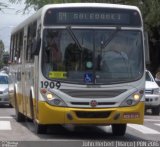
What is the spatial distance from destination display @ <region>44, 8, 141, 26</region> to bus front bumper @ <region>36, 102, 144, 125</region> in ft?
6.61

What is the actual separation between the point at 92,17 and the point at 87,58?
1.04 m

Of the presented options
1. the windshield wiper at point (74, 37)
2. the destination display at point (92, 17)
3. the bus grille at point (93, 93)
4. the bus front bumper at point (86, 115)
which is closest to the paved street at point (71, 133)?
the bus front bumper at point (86, 115)

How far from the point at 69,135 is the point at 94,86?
6.94 feet

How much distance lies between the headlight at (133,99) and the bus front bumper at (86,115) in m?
0.10

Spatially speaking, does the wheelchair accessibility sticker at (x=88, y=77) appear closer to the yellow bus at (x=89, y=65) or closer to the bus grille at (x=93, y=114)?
the yellow bus at (x=89, y=65)

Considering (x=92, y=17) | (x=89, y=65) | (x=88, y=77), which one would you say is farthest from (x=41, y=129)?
(x=92, y=17)

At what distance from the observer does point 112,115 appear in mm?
15633

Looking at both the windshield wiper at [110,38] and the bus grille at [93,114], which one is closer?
the bus grille at [93,114]

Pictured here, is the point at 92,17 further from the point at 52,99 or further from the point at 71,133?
the point at 71,133

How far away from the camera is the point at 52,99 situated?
1555 cm

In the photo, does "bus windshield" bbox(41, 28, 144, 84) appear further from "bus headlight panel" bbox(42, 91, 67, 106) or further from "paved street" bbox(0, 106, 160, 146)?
"paved street" bbox(0, 106, 160, 146)

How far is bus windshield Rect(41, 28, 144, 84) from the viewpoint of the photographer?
1567 cm

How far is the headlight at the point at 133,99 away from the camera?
51.6 feet

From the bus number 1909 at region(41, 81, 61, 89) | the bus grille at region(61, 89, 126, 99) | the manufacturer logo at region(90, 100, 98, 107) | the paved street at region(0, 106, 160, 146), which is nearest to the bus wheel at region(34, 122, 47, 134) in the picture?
the paved street at region(0, 106, 160, 146)
